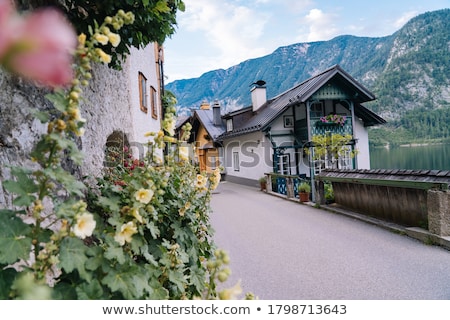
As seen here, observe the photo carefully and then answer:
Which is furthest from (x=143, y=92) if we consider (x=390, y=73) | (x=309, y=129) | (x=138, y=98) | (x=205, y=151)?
(x=390, y=73)

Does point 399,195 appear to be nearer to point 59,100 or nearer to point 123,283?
point 123,283

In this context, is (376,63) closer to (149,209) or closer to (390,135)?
(390,135)

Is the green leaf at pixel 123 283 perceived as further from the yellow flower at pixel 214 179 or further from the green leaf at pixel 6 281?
the yellow flower at pixel 214 179

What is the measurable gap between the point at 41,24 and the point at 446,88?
91.2 meters

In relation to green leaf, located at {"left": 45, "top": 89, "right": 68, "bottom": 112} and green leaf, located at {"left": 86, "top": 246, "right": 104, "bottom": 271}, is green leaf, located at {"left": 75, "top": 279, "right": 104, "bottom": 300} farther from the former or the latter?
green leaf, located at {"left": 45, "top": 89, "right": 68, "bottom": 112}

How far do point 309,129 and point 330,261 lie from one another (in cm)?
Result: 992

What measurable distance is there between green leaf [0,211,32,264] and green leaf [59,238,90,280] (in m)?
0.11

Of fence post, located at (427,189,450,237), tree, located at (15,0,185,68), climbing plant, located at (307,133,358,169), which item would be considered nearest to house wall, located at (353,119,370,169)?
climbing plant, located at (307,133,358,169)

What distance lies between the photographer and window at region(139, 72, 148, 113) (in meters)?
7.97

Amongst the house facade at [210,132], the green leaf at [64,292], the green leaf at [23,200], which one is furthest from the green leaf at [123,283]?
the house facade at [210,132]

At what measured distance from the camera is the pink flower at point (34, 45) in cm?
30

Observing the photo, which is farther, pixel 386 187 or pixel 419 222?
pixel 386 187
